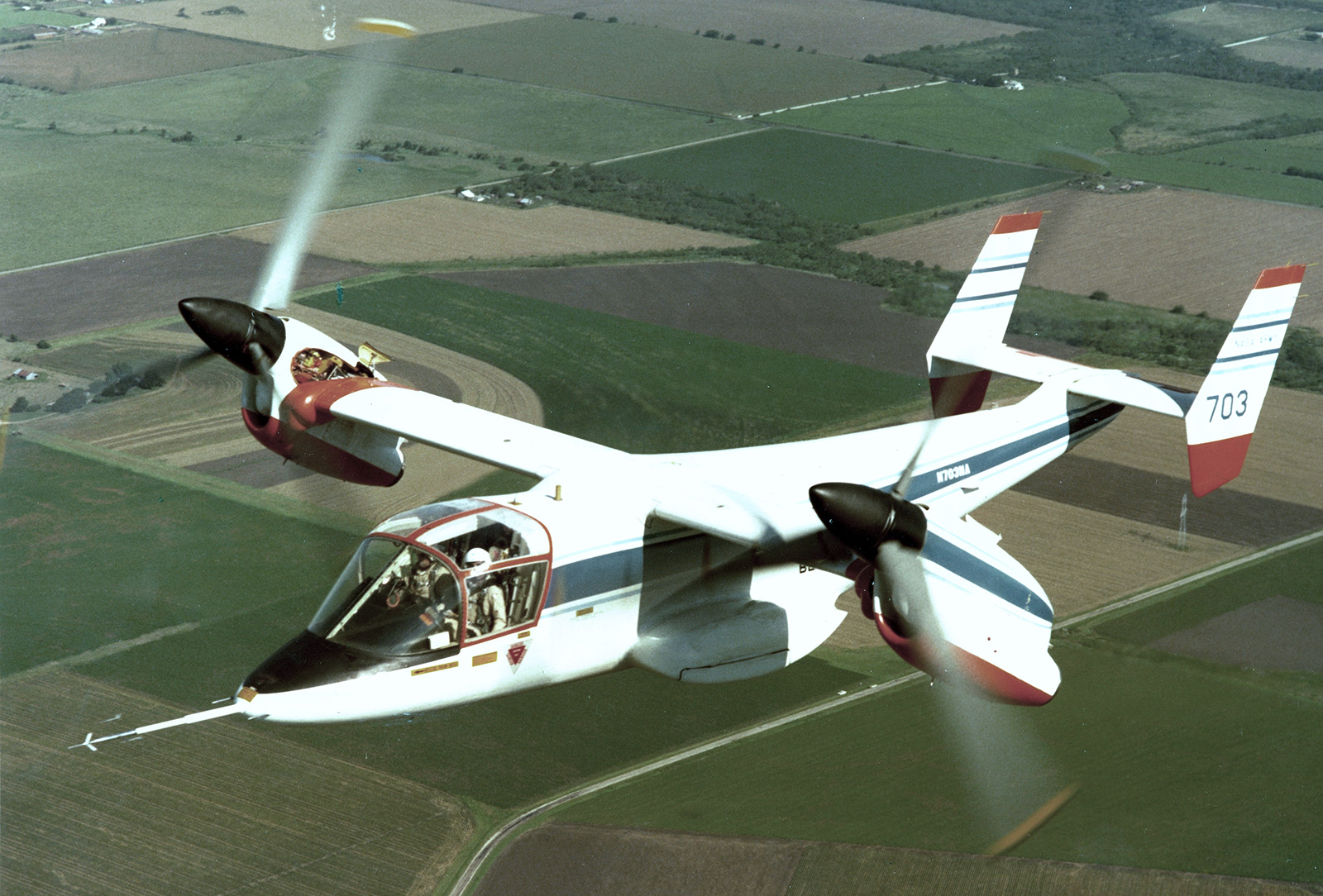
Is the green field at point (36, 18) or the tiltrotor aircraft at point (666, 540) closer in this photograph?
the tiltrotor aircraft at point (666, 540)

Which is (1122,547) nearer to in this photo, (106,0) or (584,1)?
(584,1)

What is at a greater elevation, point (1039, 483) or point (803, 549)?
point (803, 549)

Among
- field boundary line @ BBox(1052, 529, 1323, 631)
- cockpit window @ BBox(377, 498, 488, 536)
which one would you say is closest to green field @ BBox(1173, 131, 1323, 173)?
field boundary line @ BBox(1052, 529, 1323, 631)

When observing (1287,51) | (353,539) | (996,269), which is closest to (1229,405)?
(996,269)

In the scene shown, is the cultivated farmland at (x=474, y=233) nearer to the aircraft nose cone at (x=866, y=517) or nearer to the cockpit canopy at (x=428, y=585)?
the cockpit canopy at (x=428, y=585)

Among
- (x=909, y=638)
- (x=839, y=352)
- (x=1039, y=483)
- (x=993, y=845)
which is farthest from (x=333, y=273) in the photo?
(x=909, y=638)

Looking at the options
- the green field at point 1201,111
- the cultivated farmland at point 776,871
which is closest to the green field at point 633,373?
the cultivated farmland at point 776,871
